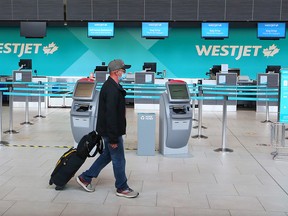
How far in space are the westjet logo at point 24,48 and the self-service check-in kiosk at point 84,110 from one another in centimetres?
933

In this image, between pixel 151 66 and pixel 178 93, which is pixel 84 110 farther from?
pixel 151 66

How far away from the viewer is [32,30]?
564 inches

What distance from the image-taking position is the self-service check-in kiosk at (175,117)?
668cm

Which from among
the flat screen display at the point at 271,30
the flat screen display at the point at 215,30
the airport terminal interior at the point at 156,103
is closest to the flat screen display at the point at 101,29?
the airport terminal interior at the point at 156,103

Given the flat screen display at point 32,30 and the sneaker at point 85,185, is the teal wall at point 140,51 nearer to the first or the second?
the flat screen display at point 32,30

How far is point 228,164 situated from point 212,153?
77 cm

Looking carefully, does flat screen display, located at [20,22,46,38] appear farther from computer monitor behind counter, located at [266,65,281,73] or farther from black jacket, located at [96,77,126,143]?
black jacket, located at [96,77,126,143]

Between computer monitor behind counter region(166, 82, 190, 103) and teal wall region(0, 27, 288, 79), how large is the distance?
8.92 meters

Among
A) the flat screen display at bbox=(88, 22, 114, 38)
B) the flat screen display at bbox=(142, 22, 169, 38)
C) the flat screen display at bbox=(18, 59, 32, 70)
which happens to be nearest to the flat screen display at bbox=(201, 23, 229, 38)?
the flat screen display at bbox=(142, 22, 169, 38)

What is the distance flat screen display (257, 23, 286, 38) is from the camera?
1385 centimetres

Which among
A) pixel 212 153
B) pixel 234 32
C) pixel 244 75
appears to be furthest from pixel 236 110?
pixel 212 153
